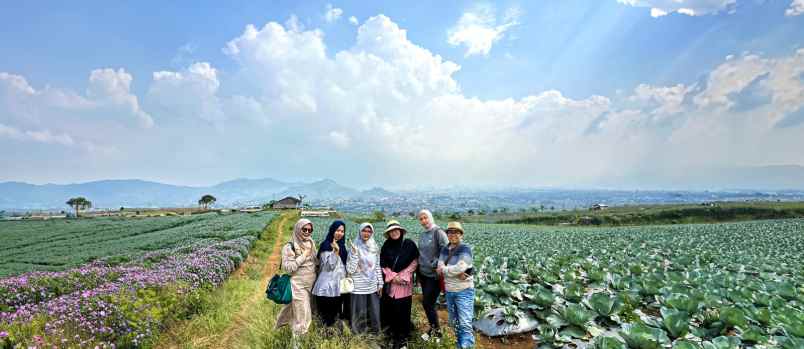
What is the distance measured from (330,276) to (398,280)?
3.33ft

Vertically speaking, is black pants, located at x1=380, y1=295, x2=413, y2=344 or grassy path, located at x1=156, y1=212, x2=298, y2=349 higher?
black pants, located at x1=380, y1=295, x2=413, y2=344

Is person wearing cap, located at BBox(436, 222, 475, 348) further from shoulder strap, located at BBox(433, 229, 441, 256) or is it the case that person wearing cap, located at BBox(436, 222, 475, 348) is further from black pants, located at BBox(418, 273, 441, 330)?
black pants, located at BBox(418, 273, 441, 330)

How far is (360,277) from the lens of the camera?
17.0ft

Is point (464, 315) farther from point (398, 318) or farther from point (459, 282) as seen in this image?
point (398, 318)

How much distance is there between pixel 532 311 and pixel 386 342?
2554 millimetres

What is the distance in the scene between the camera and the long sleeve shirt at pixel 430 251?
5383 mm

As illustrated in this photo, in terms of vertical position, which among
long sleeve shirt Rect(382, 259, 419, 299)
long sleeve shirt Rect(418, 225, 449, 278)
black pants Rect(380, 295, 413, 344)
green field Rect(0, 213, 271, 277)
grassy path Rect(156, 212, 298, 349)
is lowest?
green field Rect(0, 213, 271, 277)

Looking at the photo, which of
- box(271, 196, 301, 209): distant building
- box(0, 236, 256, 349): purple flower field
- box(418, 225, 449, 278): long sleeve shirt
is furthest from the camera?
box(271, 196, 301, 209): distant building

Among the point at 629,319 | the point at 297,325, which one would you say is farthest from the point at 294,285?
the point at 629,319

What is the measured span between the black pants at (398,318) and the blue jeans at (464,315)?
27.8 inches

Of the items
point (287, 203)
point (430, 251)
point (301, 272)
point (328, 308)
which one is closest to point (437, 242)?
point (430, 251)

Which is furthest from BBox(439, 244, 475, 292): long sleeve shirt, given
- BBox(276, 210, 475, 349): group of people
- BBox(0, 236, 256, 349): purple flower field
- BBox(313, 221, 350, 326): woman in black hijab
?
BBox(0, 236, 256, 349): purple flower field

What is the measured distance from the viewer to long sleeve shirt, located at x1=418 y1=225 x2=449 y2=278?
17.7ft

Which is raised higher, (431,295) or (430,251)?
(430,251)
